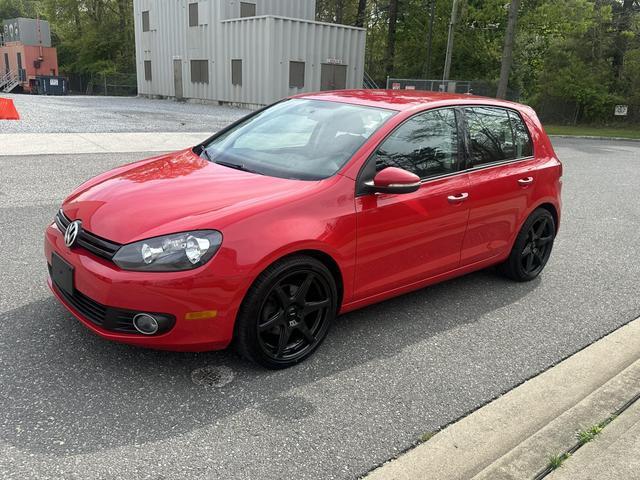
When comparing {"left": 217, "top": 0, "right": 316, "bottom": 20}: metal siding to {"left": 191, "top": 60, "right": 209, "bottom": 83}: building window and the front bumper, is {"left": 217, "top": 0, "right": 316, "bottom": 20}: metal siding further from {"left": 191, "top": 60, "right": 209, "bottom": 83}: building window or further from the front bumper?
the front bumper

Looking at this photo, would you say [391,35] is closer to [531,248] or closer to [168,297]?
[531,248]

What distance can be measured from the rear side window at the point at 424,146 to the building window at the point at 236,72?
2303 centimetres

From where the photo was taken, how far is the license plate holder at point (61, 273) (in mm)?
3102

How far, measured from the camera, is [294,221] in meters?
3.15

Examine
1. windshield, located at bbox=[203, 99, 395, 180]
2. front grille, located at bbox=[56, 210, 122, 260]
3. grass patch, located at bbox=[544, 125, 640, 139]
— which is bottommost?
grass patch, located at bbox=[544, 125, 640, 139]

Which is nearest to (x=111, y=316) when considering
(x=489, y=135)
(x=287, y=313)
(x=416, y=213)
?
(x=287, y=313)

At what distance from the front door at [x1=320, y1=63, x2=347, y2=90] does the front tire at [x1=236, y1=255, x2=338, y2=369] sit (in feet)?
77.6

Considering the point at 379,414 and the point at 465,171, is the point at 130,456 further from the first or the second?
the point at 465,171

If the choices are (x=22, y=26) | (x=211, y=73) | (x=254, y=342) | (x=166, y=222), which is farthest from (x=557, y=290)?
(x=22, y=26)

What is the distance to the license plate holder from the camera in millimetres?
3102

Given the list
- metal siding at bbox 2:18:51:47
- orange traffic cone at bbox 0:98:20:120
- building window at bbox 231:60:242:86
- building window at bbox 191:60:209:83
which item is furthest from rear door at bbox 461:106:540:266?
metal siding at bbox 2:18:51:47

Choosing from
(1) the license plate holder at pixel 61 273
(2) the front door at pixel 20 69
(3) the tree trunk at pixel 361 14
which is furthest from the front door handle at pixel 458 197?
(2) the front door at pixel 20 69

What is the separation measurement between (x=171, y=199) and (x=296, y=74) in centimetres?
2303

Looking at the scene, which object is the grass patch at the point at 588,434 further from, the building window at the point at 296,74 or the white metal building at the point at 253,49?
the building window at the point at 296,74
